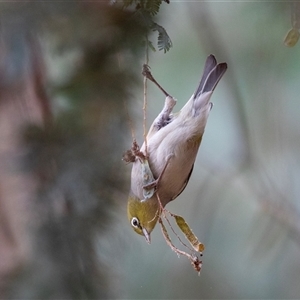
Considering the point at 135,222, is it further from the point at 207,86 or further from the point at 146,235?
the point at 207,86

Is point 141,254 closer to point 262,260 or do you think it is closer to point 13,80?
point 262,260

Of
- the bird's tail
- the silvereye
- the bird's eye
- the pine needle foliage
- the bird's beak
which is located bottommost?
→ the bird's beak

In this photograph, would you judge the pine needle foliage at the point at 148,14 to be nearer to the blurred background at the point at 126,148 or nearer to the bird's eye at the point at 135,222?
the blurred background at the point at 126,148

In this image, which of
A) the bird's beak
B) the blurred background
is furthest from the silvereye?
the blurred background

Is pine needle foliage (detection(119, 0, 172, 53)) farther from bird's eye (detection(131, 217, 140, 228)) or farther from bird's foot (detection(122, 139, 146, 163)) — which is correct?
bird's eye (detection(131, 217, 140, 228))

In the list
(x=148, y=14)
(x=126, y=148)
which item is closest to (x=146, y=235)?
(x=126, y=148)

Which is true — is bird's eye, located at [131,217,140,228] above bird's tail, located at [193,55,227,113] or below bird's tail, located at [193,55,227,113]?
below
